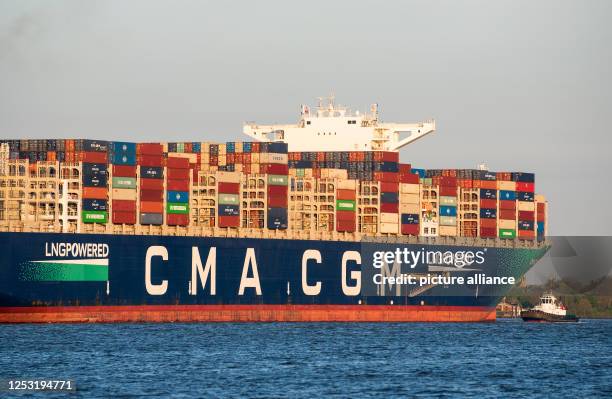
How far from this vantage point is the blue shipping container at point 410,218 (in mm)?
111188

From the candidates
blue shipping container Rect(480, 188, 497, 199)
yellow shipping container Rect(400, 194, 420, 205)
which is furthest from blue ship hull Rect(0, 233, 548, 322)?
blue shipping container Rect(480, 188, 497, 199)

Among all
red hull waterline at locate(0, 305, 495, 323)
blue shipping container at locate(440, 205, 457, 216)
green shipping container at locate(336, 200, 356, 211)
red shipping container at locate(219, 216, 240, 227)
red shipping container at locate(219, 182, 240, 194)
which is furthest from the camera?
blue shipping container at locate(440, 205, 457, 216)

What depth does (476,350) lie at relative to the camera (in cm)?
8144

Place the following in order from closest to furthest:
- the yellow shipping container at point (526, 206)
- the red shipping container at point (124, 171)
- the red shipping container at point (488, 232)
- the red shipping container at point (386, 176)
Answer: the red shipping container at point (124, 171) → the red shipping container at point (386, 176) → the red shipping container at point (488, 232) → the yellow shipping container at point (526, 206)

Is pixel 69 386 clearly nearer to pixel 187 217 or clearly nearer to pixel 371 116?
pixel 187 217

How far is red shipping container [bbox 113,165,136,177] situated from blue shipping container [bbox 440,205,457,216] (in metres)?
31.2

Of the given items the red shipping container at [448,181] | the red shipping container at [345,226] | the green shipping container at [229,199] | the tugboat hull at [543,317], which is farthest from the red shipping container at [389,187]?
the tugboat hull at [543,317]

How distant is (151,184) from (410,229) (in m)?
25.2

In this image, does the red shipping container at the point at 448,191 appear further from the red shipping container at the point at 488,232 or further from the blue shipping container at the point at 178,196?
the blue shipping container at the point at 178,196

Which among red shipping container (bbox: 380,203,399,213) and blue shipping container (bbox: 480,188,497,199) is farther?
blue shipping container (bbox: 480,188,497,199)

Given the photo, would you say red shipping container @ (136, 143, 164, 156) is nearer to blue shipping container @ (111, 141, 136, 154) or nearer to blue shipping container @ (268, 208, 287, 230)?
blue shipping container @ (111, 141, 136, 154)

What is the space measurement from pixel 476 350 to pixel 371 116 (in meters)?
43.8

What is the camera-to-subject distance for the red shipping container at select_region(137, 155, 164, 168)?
9425 cm

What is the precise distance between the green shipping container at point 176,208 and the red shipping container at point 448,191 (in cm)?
2673
